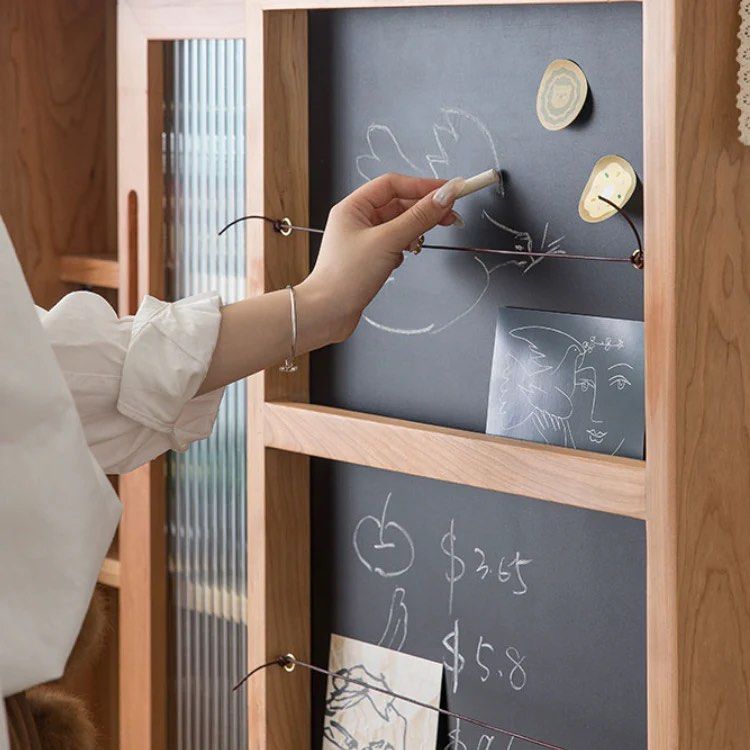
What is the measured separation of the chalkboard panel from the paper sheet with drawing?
0.31ft

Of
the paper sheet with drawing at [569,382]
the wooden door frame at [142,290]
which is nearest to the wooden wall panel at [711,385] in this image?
the paper sheet with drawing at [569,382]

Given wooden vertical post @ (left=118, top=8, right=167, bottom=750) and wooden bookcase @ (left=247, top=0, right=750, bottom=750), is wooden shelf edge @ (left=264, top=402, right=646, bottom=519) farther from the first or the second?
wooden vertical post @ (left=118, top=8, right=167, bottom=750)

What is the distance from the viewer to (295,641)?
1691 millimetres

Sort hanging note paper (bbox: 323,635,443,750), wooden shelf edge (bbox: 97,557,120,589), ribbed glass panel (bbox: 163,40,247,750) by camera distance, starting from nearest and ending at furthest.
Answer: hanging note paper (bbox: 323,635,443,750) < ribbed glass panel (bbox: 163,40,247,750) < wooden shelf edge (bbox: 97,557,120,589)

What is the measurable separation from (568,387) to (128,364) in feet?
1.50

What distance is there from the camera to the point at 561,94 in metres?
1.37

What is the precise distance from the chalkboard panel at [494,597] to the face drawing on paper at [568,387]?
0.09m

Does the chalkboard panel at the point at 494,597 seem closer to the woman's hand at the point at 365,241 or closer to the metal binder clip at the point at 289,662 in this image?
the metal binder clip at the point at 289,662

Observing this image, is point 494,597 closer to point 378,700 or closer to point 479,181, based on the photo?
point 378,700

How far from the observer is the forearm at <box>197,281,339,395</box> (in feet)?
4.57

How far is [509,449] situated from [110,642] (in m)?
1.38

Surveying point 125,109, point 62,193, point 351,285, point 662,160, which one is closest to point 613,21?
point 662,160

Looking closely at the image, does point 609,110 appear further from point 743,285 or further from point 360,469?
point 360,469

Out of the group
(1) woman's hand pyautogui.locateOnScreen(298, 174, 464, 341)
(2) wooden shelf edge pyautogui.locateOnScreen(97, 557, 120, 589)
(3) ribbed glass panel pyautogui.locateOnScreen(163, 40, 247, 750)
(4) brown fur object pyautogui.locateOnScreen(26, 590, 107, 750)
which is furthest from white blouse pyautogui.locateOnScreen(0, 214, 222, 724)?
(2) wooden shelf edge pyautogui.locateOnScreen(97, 557, 120, 589)
